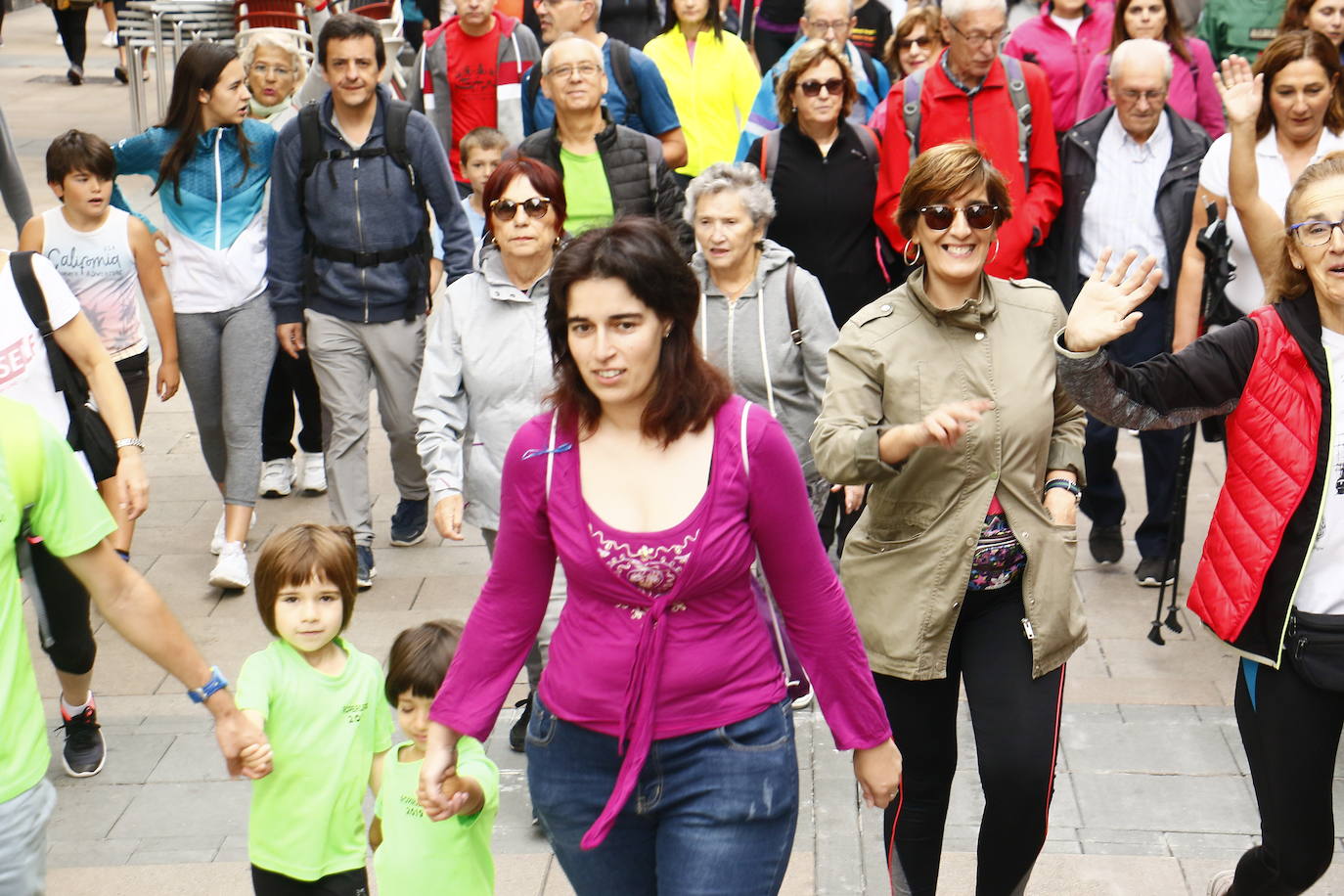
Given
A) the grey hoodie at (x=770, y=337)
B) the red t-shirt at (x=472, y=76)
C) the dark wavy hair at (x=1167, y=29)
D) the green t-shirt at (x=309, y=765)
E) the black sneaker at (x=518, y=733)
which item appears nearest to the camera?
the green t-shirt at (x=309, y=765)

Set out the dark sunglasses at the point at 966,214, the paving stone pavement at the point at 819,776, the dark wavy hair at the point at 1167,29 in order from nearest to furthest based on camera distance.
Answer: the dark sunglasses at the point at 966,214 < the paving stone pavement at the point at 819,776 < the dark wavy hair at the point at 1167,29

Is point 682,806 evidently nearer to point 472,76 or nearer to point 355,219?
point 355,219

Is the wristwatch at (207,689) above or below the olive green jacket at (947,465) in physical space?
below

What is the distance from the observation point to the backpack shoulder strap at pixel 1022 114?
7391 millimetres

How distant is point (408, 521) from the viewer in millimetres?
8031

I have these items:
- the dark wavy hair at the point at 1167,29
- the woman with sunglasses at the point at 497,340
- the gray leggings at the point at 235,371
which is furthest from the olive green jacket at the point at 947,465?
the dark wavy hair at the point at 1167,29

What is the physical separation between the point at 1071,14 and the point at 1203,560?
544 centimetres

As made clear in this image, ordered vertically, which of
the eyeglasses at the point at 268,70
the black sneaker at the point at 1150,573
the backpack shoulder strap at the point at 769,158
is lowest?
the black sneaker at the point at 1150,573

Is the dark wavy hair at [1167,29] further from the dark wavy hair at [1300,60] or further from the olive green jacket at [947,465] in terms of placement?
the olive green jacket at [947,465]

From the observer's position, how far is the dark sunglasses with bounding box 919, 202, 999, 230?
4.20 meters

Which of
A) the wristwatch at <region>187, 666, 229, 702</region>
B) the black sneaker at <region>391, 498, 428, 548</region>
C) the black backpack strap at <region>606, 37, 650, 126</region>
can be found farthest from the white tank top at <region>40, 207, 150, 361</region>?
the wristwatch at <region>187, 666, 229, 702</region>

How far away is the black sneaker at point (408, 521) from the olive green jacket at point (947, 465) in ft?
13.5

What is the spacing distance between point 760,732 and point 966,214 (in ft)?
4.95

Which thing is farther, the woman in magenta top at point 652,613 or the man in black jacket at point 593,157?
the man in black jacket at point 593,157
